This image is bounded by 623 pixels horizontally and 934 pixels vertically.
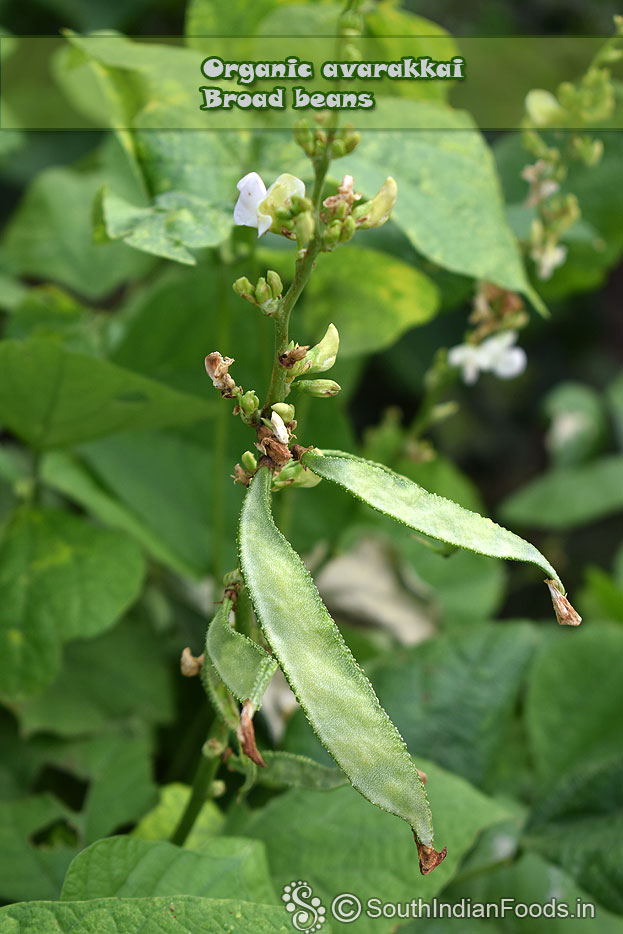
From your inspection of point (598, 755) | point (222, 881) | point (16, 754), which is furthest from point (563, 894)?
point (16, 754)

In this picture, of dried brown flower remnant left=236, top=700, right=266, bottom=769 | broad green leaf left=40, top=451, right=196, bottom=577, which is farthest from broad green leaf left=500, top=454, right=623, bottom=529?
dried brown flower remnant left=236, top=700, right=266, bottom=769

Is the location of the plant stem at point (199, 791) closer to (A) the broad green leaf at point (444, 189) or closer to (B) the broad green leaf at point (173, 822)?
(B) the broad green leaf at point (173, 822)

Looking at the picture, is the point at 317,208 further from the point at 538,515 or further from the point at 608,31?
the point at 608,31

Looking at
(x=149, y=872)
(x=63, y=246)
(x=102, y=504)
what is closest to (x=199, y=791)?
(x=149, y=872)

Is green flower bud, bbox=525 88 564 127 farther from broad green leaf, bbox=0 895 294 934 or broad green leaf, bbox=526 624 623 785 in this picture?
broad green leaf, bbox=0 895 294 934

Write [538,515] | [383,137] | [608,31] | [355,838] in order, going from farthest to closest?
[608,31], [538,515], [383,137], [355,838]

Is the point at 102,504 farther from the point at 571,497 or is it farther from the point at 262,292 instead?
the point at 571,497
